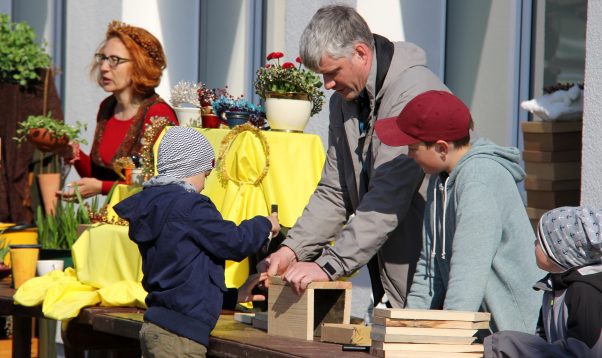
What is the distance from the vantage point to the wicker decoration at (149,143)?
5516mm

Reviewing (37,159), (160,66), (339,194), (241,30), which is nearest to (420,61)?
(339,194)

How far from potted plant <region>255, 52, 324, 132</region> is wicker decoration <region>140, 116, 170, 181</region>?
557 millimetres

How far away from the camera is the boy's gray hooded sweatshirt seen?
358cm

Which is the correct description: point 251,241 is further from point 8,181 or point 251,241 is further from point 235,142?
point 8,181

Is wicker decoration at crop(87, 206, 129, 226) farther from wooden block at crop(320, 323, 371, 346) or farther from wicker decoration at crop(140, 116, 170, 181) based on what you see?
wooden block at crop(320, 323, 371, 346)

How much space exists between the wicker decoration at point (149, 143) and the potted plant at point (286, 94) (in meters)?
0.56

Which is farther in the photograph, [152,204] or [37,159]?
[37,159]

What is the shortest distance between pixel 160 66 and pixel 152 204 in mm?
2125

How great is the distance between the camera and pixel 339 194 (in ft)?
14.9

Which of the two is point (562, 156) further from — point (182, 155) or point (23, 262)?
point (23, 262)

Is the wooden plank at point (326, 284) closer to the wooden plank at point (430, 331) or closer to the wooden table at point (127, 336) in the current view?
the wooden table at point (127, 336)

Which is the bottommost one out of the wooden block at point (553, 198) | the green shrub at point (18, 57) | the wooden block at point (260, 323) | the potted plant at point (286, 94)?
the wooden block at point (260, 323)

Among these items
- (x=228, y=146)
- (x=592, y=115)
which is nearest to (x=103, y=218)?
(x=228, y=146)

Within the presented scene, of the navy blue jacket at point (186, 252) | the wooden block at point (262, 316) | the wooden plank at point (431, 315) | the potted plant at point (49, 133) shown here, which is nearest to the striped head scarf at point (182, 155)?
the navy blue jacket at point (186, 252)
